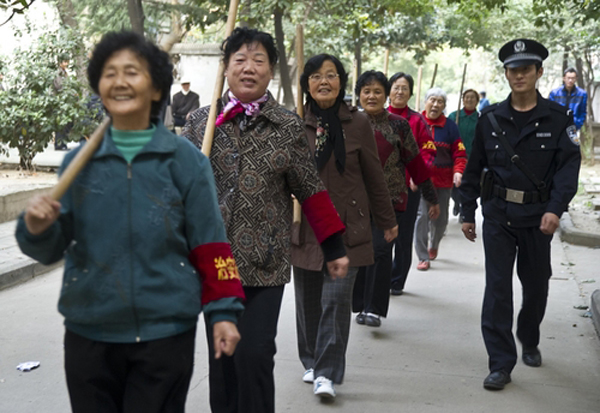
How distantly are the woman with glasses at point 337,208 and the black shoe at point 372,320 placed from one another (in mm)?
1577

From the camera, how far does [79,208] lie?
8.64ft

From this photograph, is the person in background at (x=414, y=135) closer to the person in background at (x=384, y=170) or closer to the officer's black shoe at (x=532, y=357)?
the person in background at (x=384, y=170)

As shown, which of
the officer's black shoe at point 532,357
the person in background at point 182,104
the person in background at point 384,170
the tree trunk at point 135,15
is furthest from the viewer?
the person in background at point 182,104

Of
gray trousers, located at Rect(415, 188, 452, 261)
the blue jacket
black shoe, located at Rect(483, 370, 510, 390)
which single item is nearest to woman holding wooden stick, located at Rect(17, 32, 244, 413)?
black shoe, located at Rect(483, 370, 510, 390)

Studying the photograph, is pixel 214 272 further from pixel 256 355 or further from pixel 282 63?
pixel 282 63

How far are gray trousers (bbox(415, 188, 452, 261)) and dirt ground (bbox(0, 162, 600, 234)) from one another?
3.13 metres

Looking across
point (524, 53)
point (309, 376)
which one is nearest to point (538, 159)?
point (524, 53)

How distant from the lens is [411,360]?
576 centimetres

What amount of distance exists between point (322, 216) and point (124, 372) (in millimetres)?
1382

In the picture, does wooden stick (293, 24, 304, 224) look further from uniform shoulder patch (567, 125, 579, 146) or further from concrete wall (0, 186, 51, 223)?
concrete wall (0, 186, 51, 223)

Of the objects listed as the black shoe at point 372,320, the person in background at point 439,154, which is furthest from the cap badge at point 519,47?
the person in background at point 439,154

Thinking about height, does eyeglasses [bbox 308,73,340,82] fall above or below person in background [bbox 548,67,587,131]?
above

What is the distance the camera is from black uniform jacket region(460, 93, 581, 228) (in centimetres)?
511

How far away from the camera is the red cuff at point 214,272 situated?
8.98ft
